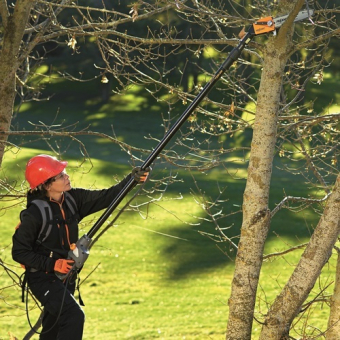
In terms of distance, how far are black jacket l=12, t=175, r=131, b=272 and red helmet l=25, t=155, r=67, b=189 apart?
14 centimetres

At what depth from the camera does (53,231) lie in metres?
4.26

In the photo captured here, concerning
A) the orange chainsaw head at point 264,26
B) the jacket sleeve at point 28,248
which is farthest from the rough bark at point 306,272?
the jacket sleeve at point 28,248

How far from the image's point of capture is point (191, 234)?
1789cm

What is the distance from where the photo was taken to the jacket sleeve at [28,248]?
13.6 ft

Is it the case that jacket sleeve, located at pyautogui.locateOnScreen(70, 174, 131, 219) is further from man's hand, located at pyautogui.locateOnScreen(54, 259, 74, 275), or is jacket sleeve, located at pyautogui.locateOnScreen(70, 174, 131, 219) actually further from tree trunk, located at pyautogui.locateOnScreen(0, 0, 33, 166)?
tree trunk, located at pyautogui.locateOnScreen(0, 0, 33, 166)

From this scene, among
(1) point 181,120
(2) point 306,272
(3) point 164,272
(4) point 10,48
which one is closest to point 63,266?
(1) point 181,120

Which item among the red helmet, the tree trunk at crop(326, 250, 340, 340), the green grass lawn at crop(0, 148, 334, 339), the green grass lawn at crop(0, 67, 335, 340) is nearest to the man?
the red helmet

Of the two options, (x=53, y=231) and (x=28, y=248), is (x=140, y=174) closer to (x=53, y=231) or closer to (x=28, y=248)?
(x=53, y=231)

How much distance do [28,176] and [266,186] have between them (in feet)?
5.82

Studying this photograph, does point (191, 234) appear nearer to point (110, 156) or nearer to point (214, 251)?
point (214, 251)

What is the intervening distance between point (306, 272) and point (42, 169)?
2011 millimetres

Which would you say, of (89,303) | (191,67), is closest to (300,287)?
(89,303)

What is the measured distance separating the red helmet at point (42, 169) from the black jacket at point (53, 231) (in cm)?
14

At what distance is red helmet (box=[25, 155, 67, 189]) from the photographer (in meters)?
4.34
